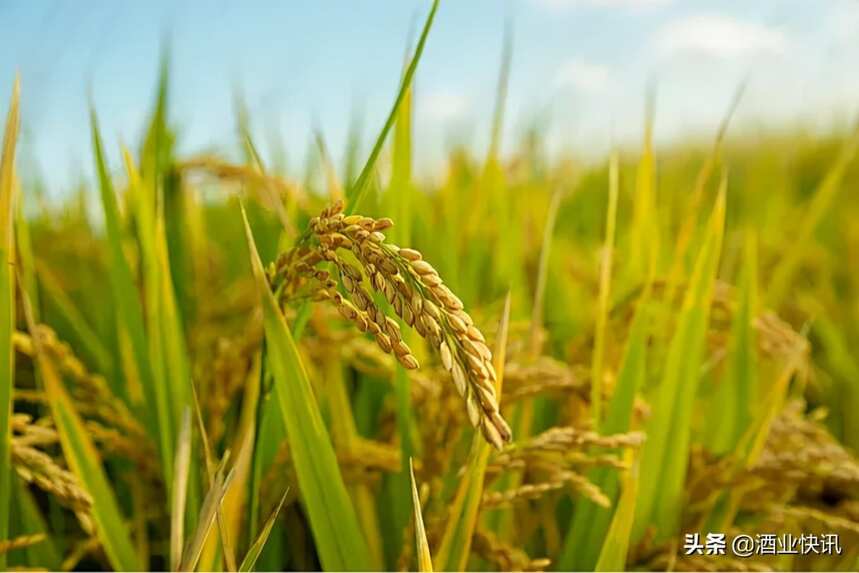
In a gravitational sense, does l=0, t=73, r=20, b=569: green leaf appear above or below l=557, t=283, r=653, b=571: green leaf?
above

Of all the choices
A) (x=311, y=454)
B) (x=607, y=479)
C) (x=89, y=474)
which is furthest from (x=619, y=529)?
(x=89, y=474)

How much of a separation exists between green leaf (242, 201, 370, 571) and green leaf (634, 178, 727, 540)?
0.43 meters

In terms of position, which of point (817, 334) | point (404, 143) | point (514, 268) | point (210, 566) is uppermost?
point (404, 143)

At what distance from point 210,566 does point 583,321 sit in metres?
0.97

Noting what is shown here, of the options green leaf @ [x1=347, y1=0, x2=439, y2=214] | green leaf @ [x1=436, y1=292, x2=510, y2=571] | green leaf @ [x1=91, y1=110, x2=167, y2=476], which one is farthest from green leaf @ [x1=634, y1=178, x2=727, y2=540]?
green leaf @ [x1=91, y1=110, x2=167, y2=476]

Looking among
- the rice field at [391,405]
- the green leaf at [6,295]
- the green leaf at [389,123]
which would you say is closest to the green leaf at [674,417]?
the rice field at [391,405]

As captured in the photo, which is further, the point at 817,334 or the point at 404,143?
the point at 817,334

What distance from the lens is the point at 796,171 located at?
5.41m

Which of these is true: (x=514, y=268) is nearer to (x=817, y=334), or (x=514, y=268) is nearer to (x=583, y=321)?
(x=583, y=321)

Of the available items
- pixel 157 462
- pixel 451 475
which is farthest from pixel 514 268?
pixel 157 462

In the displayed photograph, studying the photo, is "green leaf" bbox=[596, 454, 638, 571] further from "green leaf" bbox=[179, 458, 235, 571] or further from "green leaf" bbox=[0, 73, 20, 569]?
"green leaf" bbox=[0, 73, 20, 569]

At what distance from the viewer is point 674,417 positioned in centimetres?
114

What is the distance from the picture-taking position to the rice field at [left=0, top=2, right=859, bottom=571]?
2.67 ft

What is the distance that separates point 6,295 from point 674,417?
0.86m
